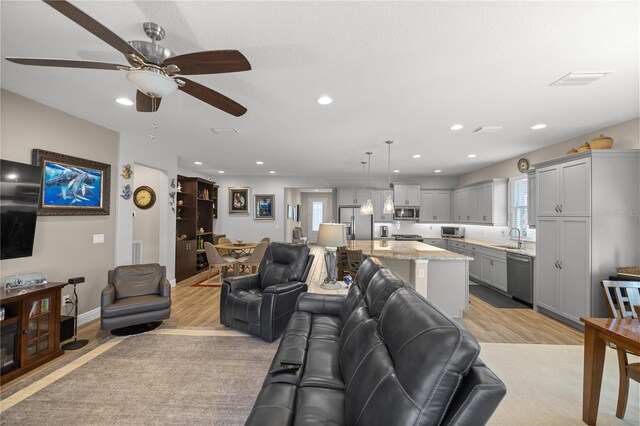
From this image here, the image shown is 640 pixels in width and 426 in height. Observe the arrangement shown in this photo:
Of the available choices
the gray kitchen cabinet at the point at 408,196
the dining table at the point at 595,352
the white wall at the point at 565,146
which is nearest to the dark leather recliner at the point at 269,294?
the dining table at the point at 595,352

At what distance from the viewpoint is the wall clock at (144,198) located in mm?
5547

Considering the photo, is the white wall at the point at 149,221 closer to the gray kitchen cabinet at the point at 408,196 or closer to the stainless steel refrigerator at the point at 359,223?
the stainless steel refrigerator at the point at 359,223

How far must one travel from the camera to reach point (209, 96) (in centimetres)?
206

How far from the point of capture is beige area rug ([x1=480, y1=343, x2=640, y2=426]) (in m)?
2.04

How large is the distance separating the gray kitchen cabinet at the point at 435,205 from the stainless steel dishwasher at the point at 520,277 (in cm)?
317

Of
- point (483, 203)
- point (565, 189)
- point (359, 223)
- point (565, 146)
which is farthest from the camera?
point (359, 223)

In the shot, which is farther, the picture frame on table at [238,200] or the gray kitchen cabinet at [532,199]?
the picture frame on table at [238,200]

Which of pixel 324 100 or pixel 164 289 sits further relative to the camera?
pixel 164 289

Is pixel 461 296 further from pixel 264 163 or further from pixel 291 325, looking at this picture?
pixel 264 163

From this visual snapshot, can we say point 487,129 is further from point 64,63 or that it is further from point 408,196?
point 64,63

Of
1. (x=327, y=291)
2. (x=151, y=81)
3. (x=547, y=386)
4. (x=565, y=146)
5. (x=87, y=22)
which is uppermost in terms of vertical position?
(x=565, y=146)

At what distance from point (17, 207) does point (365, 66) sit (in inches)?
138

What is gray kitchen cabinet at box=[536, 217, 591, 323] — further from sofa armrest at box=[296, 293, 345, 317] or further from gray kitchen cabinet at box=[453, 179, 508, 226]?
sofa armrest at box=[296, 293, 345, 317]

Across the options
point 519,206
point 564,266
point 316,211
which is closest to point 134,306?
point 564,266
